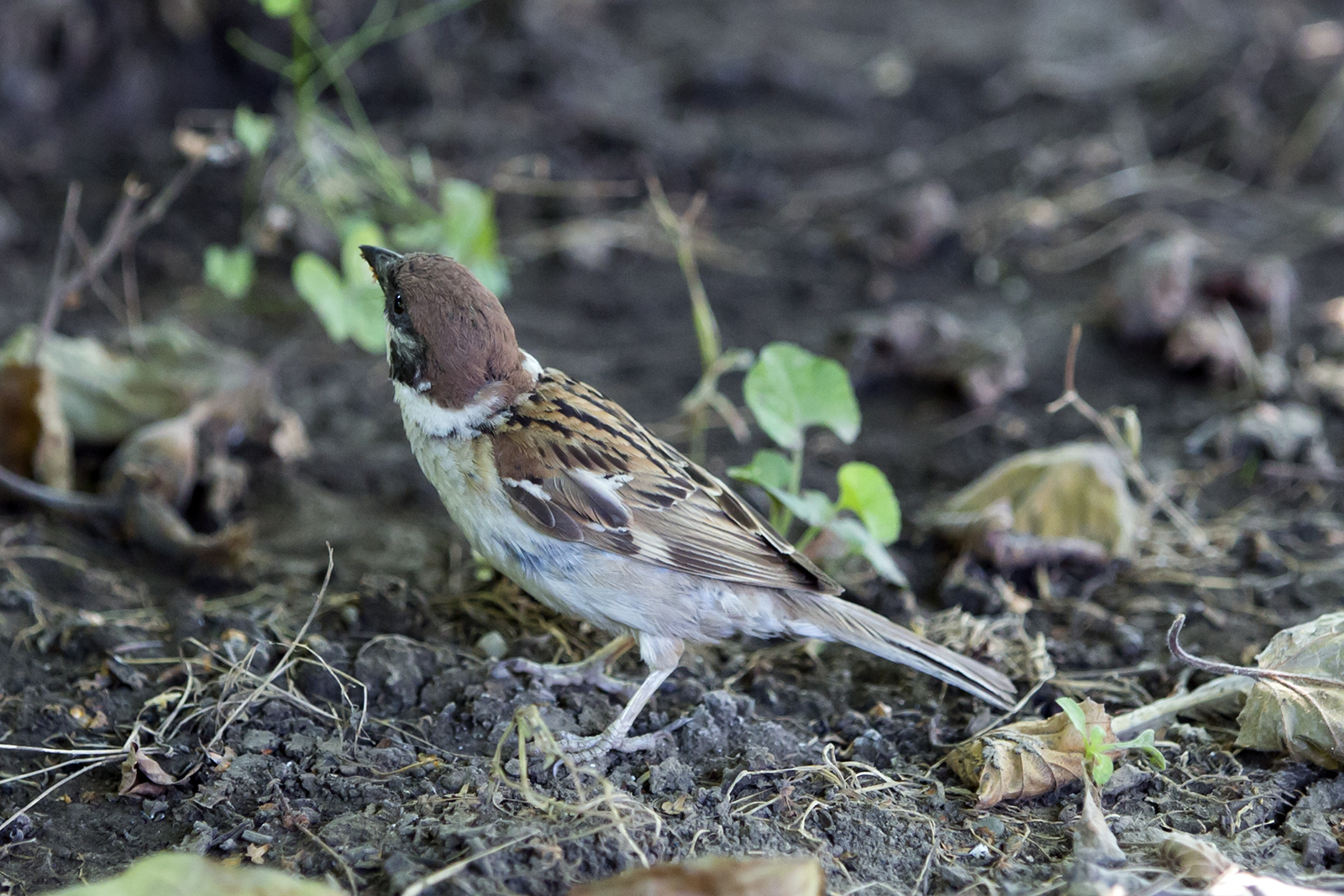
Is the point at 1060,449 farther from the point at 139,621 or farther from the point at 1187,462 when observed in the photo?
the point at 139,621

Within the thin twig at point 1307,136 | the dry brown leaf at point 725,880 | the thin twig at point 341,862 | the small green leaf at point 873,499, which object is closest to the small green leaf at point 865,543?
the small green leaf at point 873,499

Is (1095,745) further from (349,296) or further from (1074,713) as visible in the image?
(349,296)

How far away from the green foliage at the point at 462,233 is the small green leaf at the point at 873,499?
7.70 feet

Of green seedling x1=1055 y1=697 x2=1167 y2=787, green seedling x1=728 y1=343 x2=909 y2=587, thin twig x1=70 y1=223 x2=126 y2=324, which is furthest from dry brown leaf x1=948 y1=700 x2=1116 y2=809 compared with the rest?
thin twig x1=70 y1=223 x2=126 y2=324

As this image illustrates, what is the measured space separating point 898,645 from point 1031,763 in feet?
1.87

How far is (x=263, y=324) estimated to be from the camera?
6.34 meters

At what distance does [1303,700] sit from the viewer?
3.48 meters

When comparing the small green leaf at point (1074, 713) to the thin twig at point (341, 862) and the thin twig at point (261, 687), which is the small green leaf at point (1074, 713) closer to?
the thin twig at point (341, 862)

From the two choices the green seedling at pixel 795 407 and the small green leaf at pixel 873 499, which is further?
the green seedling at pixel 795 407

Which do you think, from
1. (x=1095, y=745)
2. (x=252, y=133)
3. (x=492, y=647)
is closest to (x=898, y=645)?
(x=1095, y=745)

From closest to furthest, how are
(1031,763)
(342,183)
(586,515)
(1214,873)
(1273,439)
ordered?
(1214,873)
(1031,763)
(586,515)
(1273,439)
(342,183)

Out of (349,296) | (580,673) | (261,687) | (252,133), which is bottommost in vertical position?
(580,673)

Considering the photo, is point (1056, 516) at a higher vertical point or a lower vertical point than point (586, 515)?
lower

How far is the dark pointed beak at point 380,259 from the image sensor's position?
12.7ft
